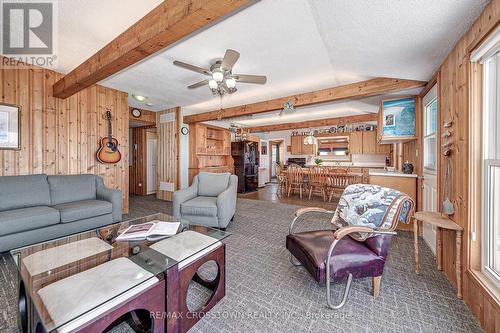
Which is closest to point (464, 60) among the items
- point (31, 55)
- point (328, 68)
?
point (328, 68)

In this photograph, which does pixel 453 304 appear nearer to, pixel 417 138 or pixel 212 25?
pixel 417 138

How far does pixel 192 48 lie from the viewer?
2398mm

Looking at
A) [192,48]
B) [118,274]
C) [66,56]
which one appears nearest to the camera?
[118,274]

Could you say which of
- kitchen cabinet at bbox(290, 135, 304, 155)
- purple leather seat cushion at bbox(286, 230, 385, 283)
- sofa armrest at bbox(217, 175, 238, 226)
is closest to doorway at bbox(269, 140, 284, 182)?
kitchen cabinet at bbox(290, 135, 304, 155)

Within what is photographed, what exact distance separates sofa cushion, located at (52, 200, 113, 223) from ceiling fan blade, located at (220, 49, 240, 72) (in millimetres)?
2592

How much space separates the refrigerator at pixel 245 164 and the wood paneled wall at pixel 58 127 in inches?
134

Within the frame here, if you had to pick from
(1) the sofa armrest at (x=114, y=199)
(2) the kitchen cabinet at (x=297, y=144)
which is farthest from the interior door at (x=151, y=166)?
(2) the kitchen cabinet at (x=297, y=144)

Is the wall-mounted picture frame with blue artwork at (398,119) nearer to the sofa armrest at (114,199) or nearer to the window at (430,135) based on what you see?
the window at (430,135)

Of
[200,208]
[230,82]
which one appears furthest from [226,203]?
[230,82]

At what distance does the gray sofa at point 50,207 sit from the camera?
2258mm

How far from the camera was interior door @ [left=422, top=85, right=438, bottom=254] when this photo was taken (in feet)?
8.27

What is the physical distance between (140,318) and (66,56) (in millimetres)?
3294

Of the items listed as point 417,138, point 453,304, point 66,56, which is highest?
point 66,56

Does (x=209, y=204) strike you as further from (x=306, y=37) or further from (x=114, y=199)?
(x=306, y=37)
